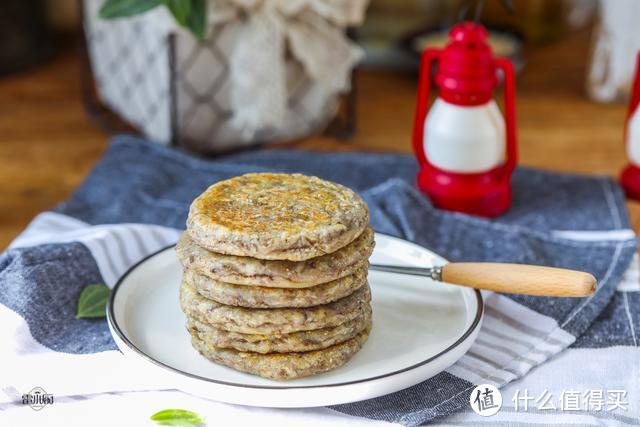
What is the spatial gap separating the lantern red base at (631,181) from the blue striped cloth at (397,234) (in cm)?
4

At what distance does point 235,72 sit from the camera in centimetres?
138

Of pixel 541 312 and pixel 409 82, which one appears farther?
pixel 409 82

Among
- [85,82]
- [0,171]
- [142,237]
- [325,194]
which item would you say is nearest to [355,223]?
[325,194]

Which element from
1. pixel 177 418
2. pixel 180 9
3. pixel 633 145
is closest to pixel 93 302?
pixel 177 418

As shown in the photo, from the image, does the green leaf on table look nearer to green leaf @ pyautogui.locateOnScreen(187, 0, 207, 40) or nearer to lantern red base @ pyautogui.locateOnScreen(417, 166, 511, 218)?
green leaf @ pyautogui.locateOnScreen(187, 0, 207, 40)

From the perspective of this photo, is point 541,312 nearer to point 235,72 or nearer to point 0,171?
point 235,72

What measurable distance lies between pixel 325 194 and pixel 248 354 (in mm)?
163

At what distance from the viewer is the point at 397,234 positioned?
3.62ft

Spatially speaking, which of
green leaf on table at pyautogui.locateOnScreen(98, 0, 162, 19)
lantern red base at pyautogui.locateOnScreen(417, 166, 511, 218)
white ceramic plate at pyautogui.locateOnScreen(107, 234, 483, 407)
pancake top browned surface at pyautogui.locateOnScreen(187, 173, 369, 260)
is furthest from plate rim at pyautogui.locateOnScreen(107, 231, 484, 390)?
green leaf on table at pyautogui.locateOnScreen(98, 0, 162, 19)

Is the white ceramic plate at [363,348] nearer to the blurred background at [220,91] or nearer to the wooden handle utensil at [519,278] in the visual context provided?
the wooden handle utensil at [519,278]

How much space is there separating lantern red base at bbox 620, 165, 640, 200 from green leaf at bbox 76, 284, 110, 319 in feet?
2.51

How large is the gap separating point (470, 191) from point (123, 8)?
21.3 inches

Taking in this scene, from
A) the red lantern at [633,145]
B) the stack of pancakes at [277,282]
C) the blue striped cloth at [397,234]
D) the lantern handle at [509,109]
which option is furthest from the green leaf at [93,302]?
the red lantern at [633,145]

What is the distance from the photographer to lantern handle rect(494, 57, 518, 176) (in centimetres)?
115
